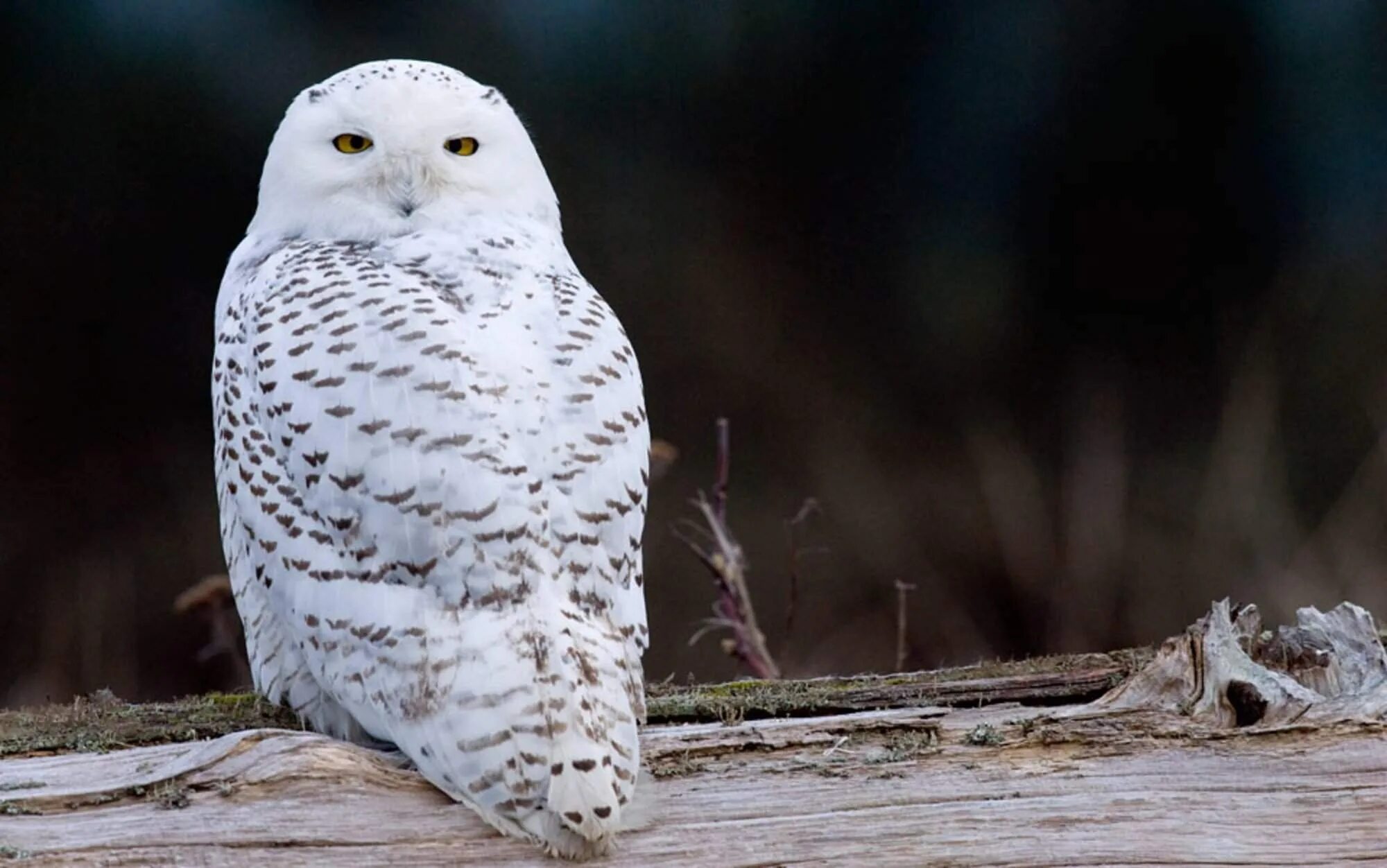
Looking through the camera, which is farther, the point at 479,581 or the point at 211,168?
the point at 211,168

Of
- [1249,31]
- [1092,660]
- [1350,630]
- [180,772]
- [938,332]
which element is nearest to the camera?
[180,772]

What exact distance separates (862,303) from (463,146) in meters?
1.98

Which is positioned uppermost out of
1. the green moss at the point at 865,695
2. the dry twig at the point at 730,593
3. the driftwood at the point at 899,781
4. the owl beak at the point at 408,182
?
the owl beak at the point at 408,182

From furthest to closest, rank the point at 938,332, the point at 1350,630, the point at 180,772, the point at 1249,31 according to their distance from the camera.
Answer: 1. the point at 938,332
2. the point at 1249,31
3. the point at 1350,630
4. the point at 180,772

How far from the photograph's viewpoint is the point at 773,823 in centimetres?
157

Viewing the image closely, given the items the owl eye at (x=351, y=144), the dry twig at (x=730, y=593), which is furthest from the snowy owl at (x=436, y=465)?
the dry twig at (x=730, y=593)

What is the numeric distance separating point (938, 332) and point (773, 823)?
7.70ft

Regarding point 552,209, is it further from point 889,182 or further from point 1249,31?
point 1249,31

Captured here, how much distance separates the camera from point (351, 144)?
6.17ft

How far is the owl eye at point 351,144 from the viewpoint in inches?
73.9

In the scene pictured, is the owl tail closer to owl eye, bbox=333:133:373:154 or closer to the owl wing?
the owl wing

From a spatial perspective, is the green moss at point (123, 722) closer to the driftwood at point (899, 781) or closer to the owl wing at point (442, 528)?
the driftwood at point (899, 781)

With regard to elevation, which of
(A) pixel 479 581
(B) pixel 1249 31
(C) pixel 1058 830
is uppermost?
(B) pixel 1249 31

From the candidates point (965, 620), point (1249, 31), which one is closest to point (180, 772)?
point (965, 620)
